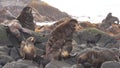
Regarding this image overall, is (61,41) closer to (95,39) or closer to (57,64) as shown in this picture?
(57,64)

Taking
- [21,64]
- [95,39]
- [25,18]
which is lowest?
[95,39]

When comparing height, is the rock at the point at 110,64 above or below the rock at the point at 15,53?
above

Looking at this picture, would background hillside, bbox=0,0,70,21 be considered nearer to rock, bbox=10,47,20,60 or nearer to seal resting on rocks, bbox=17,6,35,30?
seal resting on rocks, bbox=17,6,35,30

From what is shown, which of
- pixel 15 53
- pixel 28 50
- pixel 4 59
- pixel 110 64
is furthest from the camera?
pixel 15 53

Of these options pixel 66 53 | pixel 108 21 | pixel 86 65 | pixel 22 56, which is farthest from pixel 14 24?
pixel 108 21

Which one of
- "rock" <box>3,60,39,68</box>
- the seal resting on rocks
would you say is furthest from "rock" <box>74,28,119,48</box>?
"rock" <box>3,60,39,68</box>

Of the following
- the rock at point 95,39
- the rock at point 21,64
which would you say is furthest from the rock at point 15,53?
the rock at point 95,39

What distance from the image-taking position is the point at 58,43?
63.6 ft

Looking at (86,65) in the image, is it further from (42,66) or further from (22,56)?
(22,56)

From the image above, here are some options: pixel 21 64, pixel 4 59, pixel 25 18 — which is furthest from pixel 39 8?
pixel 21 64

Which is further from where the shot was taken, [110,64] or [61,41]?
[61,41]

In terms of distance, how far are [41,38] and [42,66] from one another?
216 inches

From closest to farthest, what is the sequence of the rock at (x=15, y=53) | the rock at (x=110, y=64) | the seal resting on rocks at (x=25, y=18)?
the rock at (x=110, y=64), the rock at (x=15, y=53), the seal resting on rocks at (x=25, y=18)

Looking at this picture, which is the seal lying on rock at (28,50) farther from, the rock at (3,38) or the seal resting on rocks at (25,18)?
the seal resting on rocks at (25,18)
